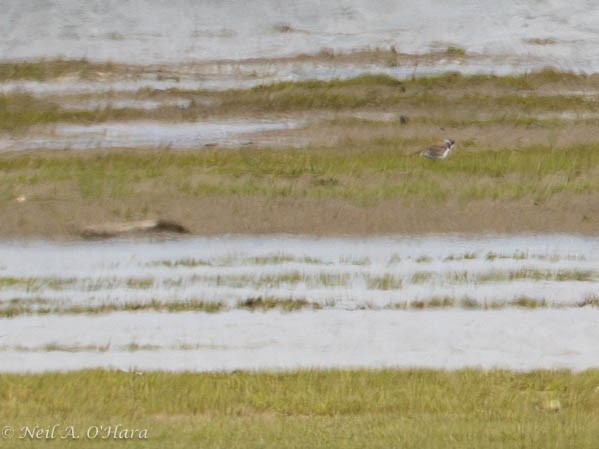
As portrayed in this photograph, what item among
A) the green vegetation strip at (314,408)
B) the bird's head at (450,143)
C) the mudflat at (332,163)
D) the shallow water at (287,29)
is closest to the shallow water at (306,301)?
the mudflat at (332,163)

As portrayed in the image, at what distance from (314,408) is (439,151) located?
5.31m

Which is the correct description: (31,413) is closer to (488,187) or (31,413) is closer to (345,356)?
(345,356)

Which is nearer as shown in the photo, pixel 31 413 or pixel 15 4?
pixel 31 413

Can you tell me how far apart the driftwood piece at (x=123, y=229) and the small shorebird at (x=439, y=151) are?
140 inches

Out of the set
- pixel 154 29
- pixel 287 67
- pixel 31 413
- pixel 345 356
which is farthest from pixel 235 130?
pixel 31 413

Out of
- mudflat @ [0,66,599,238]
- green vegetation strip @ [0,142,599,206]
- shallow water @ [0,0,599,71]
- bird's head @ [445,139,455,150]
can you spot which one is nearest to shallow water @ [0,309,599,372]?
mudflat @ [0,66,599,238]

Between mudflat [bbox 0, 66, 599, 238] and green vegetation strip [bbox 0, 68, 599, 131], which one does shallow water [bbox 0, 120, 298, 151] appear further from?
green vegetation strip [bbox 0, 68, 599, 131]

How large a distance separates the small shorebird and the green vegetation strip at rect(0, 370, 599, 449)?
421cm

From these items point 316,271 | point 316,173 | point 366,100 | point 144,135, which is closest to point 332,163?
point 316,173

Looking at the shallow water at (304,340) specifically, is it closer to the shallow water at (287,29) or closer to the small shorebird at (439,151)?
the small shorebird at (439,151)

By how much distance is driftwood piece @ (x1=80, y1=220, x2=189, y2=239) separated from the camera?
50.3 feet

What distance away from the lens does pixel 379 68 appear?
17734 mm

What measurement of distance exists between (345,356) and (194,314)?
2.02 meters

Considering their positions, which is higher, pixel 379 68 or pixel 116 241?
pixel 379 68
